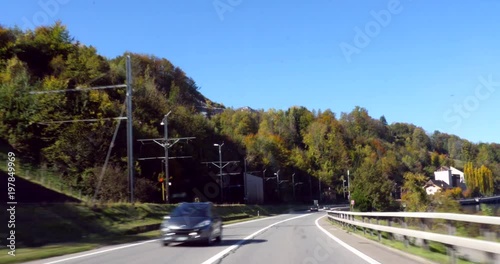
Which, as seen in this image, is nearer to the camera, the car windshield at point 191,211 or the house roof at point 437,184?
the car windshield at point 191,211

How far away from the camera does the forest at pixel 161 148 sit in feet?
176

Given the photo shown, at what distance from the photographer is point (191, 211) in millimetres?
18828

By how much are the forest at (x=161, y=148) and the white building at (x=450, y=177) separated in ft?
10.5

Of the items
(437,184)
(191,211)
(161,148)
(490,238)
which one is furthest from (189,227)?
(437,184)

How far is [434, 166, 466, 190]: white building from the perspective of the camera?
70812mm

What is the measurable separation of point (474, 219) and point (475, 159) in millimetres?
80780

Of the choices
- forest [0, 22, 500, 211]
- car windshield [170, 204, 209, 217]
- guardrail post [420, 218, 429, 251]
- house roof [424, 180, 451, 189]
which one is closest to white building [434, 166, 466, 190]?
house roof [424, 180, 451, 189]

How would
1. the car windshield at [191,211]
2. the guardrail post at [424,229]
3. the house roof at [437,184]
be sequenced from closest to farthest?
the guardrail post at [424,229], the car windshield at [191,211], the house roof at [437,184]

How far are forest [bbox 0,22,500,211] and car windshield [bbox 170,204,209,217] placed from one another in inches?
1140

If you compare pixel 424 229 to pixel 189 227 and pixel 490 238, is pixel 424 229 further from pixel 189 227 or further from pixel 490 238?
pixel 189 227

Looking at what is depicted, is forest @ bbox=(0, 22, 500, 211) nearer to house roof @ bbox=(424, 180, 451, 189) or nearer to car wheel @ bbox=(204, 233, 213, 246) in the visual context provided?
house roof @ bbox=(424, 180, 451, 189)

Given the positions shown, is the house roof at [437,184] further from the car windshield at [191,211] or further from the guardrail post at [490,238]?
the guardrail post at [490,238]

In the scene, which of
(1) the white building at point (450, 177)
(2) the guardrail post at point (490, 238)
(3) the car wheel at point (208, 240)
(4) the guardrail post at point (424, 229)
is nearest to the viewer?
(2) the guardrail post at point (490, 238)

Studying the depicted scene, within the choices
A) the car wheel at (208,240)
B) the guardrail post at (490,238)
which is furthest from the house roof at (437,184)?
the guardrail post at (490,238)
